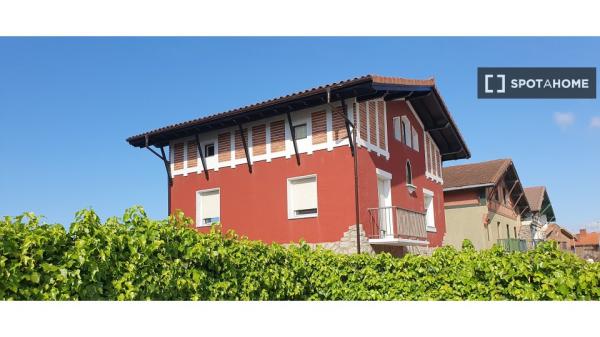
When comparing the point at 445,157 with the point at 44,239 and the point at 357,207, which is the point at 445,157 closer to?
the point at 357,207

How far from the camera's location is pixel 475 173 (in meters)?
30.2

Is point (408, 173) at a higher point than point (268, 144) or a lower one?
lower

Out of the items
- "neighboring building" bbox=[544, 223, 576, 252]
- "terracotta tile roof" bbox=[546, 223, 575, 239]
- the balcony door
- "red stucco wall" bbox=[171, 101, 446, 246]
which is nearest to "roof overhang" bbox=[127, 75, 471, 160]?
"red stucco wall" bbox=[171, 101, 446, 246]

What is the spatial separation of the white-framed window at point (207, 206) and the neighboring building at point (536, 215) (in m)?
25.9

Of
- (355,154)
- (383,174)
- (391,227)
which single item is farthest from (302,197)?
(391,227)

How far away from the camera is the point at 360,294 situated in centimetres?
972

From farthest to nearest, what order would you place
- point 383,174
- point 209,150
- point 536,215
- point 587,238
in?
1. point 587,238
2. point 536,215
3. point 209,150
4. point 383,174

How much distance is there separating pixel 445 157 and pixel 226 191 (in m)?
11.4

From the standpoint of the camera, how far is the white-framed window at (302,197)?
54.5 ft

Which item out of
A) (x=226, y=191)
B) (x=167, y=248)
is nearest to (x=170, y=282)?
(x=167, y=248)

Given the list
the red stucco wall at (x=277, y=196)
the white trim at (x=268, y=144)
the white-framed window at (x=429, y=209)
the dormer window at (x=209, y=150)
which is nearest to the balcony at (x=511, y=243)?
the white-framed window at (x=429, y=209)

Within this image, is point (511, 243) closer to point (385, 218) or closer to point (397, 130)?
point (397, 130)

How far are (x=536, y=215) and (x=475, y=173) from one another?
1534 centimetres

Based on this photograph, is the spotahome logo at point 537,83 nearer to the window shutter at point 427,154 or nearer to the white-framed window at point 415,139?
the white-framed window at point 415,139
